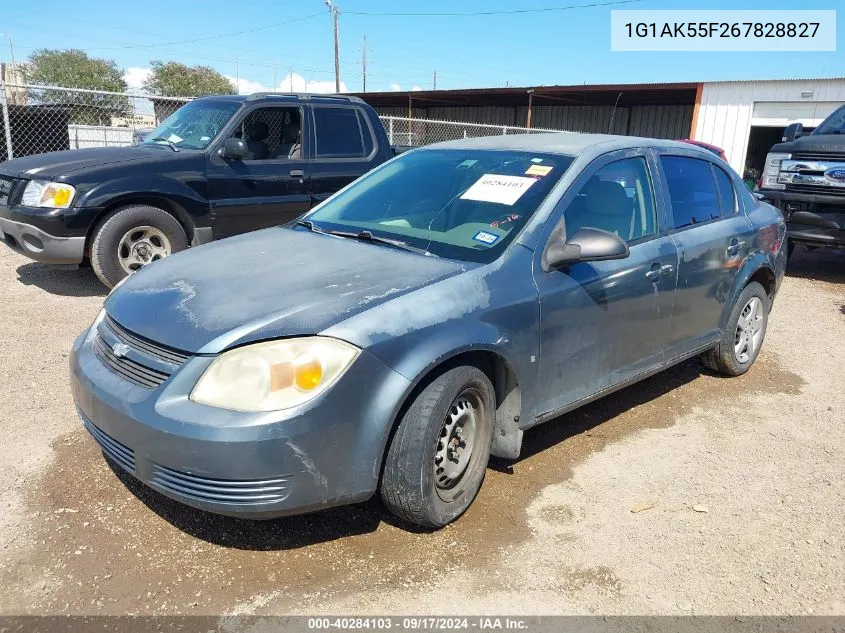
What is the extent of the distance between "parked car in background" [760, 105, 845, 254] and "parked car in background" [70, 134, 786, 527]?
4.86 metres

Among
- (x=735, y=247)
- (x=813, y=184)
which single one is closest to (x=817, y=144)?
(x=813, y=184)

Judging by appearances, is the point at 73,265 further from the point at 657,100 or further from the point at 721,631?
the point at 657,100

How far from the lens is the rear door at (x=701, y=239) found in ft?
13.6

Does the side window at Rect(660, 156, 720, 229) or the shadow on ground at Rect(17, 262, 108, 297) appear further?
the shadow on ground at Rect(17, 262, 108, 297)

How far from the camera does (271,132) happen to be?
23.5 feet

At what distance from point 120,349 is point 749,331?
174 inches

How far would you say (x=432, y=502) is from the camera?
9.32 ft

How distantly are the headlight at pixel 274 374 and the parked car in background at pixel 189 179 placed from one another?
4.29 m

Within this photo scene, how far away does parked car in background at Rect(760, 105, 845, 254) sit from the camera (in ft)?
27.3

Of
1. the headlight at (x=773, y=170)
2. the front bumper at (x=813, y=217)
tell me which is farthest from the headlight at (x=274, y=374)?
the headlight at (x=773, y=170)

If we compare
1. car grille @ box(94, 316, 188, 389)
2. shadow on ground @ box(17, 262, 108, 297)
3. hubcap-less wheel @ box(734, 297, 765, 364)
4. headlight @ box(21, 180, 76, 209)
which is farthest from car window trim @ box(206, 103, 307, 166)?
hubcap-less wheel @ box(734, 297, 765, 364)

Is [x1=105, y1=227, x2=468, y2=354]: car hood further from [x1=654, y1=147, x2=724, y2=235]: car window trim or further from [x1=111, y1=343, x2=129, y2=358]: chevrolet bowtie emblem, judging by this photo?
[x1=654, y1=147, x2=724, y2=235]: car window trim

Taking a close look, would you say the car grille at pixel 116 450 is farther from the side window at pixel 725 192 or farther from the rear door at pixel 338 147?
the rear door at pixel 338 147

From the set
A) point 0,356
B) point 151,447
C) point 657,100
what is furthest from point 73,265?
point 657,100
